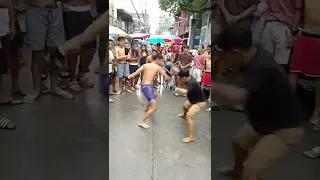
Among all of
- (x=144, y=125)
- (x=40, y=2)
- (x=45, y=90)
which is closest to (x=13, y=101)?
(x=45, y=90)

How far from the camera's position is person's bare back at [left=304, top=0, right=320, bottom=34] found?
3.94 ft

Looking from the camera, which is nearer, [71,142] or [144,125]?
[71,142]

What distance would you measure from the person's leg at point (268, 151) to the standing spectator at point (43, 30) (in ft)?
2.85

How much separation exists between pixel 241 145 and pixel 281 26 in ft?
1.60

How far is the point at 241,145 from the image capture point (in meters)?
1.28

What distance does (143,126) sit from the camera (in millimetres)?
2773

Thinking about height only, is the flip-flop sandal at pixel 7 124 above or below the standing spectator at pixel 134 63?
below

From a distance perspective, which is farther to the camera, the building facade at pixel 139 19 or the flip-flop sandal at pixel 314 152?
the building facade at pixel 139 19

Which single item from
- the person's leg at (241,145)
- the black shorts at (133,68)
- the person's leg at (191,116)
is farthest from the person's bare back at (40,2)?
the black shorts at (133,68)

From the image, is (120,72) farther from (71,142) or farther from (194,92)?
(71,142)

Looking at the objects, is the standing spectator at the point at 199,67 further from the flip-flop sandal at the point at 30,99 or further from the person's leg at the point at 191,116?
the flip-flop sandal at the point at 30,99

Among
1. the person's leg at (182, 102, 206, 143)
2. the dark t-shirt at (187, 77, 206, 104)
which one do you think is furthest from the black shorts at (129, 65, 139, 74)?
the dark t-shirt at (187, 77, 206, 104)

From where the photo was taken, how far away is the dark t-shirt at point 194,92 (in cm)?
191

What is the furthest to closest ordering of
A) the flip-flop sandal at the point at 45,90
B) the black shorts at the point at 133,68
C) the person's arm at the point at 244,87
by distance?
the black shorts at the point at 133,68, the flip-flop sandal at the point at 45,90, the person's arm at the point at 244,87
